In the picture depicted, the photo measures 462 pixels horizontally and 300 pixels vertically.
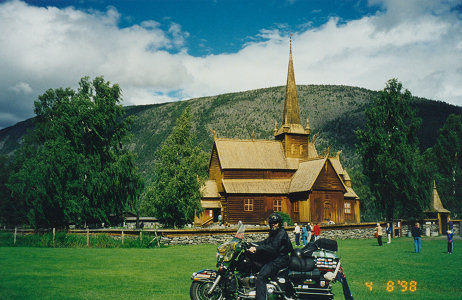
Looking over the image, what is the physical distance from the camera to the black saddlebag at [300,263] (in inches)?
332

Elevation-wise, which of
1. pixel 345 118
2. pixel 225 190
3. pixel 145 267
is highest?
pixel 345 118

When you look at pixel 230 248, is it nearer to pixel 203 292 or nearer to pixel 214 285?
pixel 214 285

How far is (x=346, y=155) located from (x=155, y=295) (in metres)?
134

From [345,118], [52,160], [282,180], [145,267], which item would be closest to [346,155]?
[345,118]

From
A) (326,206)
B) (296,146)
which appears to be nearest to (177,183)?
(326,206)

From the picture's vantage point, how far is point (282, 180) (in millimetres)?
52000

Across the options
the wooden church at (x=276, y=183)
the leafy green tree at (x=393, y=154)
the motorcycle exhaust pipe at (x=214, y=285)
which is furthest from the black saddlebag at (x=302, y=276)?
the leafy green tree at (x=393, y=154)

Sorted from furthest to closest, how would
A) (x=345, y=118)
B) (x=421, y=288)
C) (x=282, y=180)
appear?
1. (x=345, y=118)
2. (x=282, y=180)
3. (x=421, y=288)

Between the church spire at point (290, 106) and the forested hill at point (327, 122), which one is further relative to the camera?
the forested hill at point (327, 122)

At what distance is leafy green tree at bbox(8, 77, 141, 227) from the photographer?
36.3m

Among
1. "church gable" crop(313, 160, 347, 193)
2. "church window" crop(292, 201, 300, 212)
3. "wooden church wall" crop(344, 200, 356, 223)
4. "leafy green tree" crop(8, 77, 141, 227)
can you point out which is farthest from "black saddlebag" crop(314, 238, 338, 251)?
"wooden church wall" crop(344, 200, 356, 223)

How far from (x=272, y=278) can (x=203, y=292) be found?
61.8 inches

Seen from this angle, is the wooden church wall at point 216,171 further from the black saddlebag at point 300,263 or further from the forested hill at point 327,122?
the forested hill at point 327,122

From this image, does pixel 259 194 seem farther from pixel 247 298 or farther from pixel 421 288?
pixel 247 298
